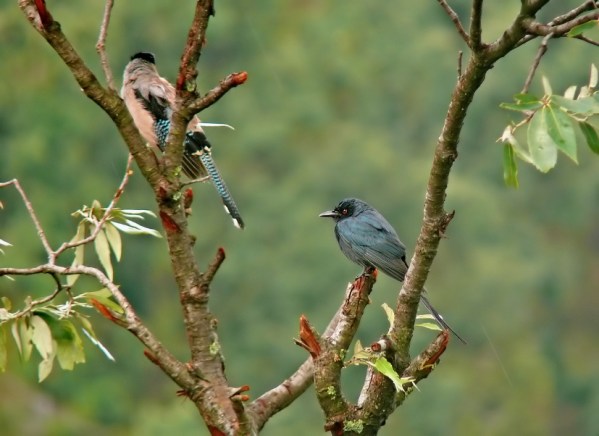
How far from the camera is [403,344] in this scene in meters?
4.63

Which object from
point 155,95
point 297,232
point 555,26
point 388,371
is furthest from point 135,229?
point 297,232

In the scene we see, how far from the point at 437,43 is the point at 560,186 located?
819 centimetres

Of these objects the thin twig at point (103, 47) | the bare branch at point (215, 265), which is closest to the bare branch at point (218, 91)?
the thin twig at point (103, 47)

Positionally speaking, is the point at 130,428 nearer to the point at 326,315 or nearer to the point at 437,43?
the point at 326,315

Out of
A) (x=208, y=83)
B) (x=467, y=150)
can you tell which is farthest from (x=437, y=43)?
(x=208, y=83)

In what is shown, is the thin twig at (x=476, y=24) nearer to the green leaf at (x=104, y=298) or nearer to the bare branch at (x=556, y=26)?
the bare branch at (x=556, y=26)

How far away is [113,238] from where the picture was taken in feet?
15.6

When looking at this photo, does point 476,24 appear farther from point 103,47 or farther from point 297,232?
point 297,232

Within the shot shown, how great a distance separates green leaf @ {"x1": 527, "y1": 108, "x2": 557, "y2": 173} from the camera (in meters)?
3.36

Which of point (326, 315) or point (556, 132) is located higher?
point (326, 315)

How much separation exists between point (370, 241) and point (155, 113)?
5.71ft

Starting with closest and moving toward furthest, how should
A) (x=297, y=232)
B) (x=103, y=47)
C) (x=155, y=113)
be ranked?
(x=103, y=47) < (x=155, y=113) < (x=297, y=232)

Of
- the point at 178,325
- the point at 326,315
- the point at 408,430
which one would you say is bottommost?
the point at 408,430

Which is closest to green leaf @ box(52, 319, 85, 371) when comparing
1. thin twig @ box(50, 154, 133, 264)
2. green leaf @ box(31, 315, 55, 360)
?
green leaf @ box(31, 315, 55, 360)
